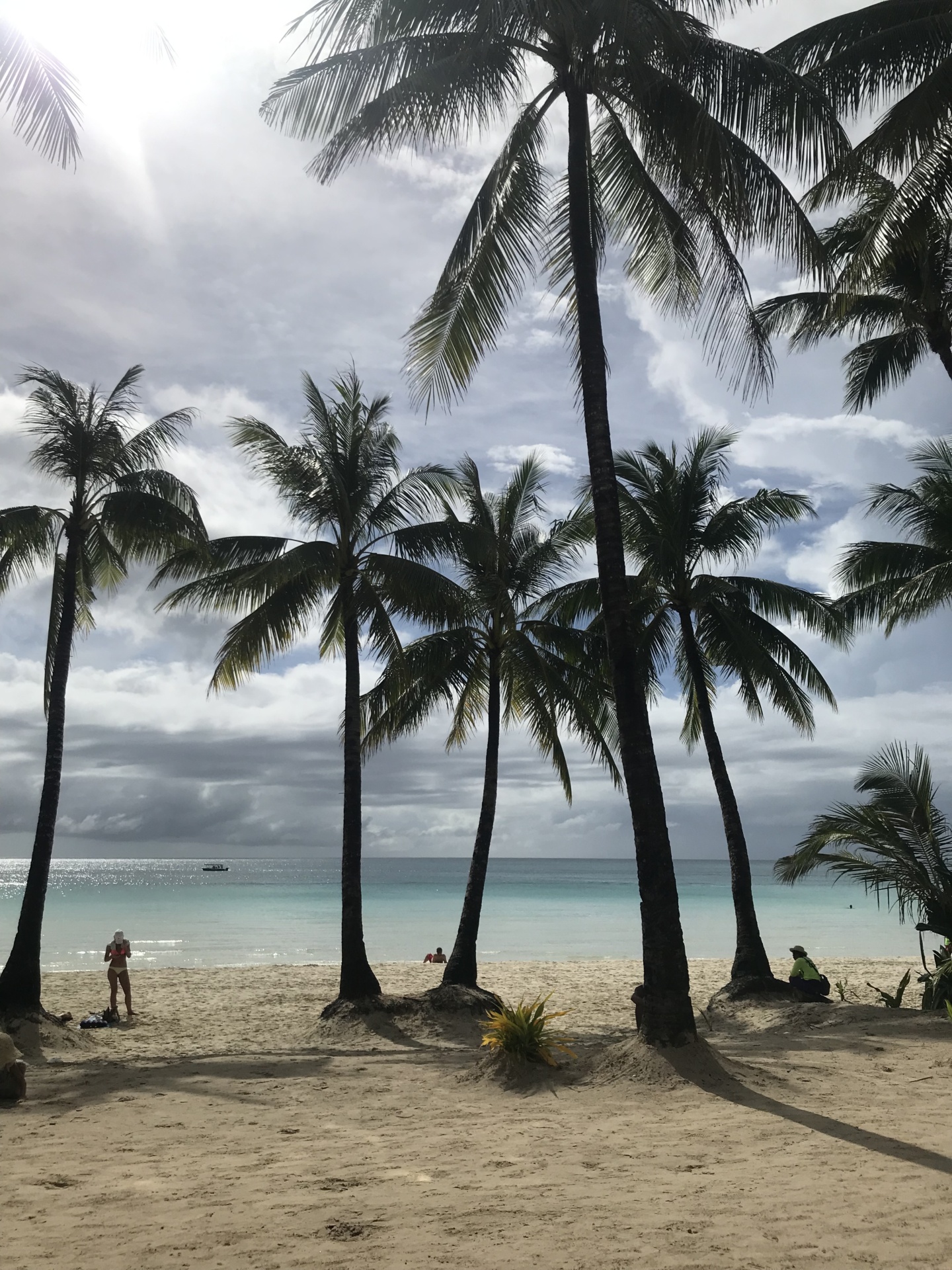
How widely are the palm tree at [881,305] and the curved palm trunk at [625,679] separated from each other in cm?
282

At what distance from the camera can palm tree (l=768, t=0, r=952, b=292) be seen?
884 cm

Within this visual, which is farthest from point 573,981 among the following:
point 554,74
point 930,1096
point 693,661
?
point 554,74

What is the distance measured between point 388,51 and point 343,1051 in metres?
11.6

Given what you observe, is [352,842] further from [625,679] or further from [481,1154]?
[481,1154]

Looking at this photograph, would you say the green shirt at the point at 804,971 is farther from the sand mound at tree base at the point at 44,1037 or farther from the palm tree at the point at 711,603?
the sand mound at tree base at the point at 44,1037

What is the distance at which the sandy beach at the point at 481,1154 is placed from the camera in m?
4.35

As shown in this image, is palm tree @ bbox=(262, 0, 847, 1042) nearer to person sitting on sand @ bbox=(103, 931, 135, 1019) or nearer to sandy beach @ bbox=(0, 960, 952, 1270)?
sandy beach @ bbox=(0, 960, 952, 1270)

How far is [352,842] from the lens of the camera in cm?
1386

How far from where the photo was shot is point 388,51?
31.0 feet

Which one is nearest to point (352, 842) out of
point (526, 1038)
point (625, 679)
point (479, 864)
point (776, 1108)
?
point (479, 864)

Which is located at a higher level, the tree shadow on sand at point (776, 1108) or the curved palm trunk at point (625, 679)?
the curved palm trunk at point (625, 679)

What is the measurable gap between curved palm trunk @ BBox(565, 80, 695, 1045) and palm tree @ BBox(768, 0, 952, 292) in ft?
8.44

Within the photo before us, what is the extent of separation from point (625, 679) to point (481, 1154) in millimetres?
4565

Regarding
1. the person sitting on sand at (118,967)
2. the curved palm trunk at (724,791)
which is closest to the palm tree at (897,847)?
the curved palm trunk at (724,791)
